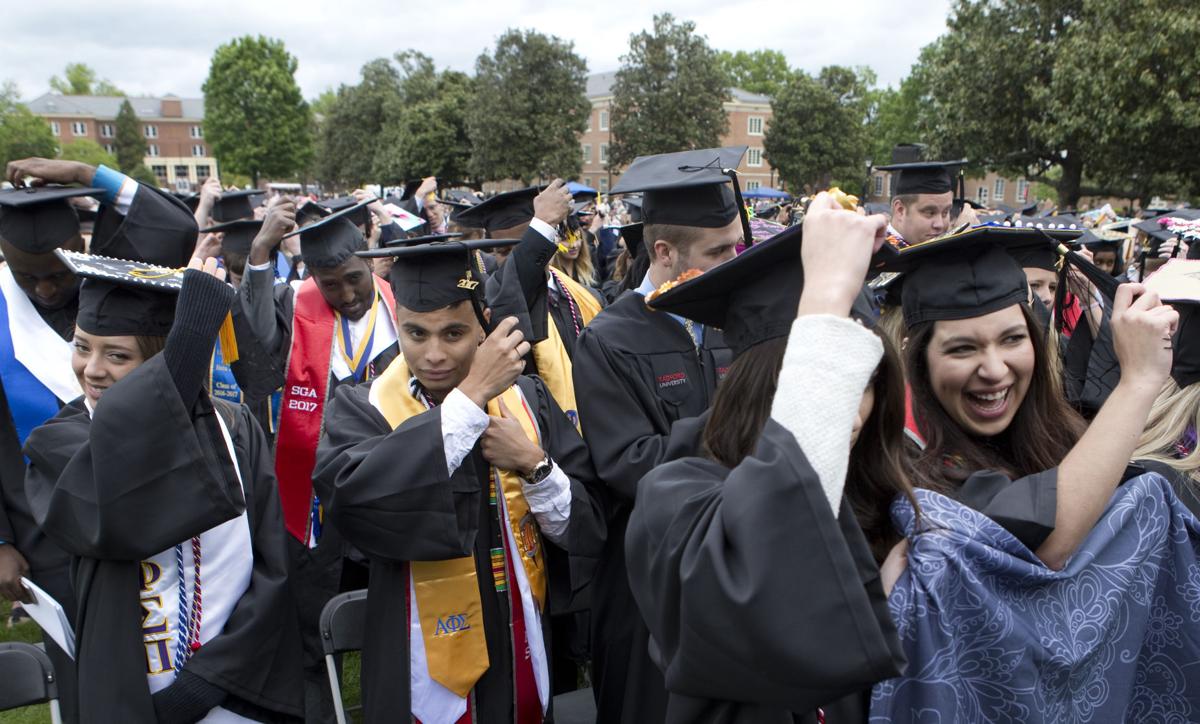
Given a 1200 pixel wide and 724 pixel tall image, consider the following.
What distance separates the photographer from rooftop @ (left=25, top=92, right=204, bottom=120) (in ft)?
330

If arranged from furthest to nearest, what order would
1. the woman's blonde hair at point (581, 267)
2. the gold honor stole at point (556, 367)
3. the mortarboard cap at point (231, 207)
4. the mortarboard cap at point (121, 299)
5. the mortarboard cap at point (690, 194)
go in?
the mortarboard cap at point (231, 207)
the woman's blonde hair at point (581, 267)
the gold honor stole at point (556, 367)
the mortarboard cap at point (690, 194)
the mortarboard cap at point (121, 299)

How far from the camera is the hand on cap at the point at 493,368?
2.25 m

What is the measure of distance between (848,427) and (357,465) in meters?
1.56

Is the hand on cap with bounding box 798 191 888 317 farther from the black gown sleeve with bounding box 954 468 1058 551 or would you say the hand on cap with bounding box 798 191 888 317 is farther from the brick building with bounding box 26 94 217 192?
the brick building with bounding box 26 94 217 192

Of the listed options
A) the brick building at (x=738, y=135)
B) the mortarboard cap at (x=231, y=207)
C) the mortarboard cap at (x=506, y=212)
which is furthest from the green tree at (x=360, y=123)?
the mortarboard cap at (x=506, y=212)

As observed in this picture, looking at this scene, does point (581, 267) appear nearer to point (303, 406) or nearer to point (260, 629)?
point (303, 406)

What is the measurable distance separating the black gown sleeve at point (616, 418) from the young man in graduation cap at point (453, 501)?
4.8 inches

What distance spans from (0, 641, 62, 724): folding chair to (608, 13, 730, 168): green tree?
4374 centimetres

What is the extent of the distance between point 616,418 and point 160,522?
1.39 meters

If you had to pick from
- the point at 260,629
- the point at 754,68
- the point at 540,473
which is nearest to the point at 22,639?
the point at 260,629

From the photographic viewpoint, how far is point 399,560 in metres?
2.35

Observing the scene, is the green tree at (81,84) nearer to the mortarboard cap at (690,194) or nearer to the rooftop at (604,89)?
the rooftop at (604,89)

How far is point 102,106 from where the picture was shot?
345 ft

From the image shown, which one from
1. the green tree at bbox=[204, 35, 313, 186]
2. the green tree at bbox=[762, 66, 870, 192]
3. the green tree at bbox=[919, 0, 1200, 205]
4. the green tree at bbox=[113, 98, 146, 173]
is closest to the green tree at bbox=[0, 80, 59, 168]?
the green tree at bbox=[204, 35, 313, 186]
